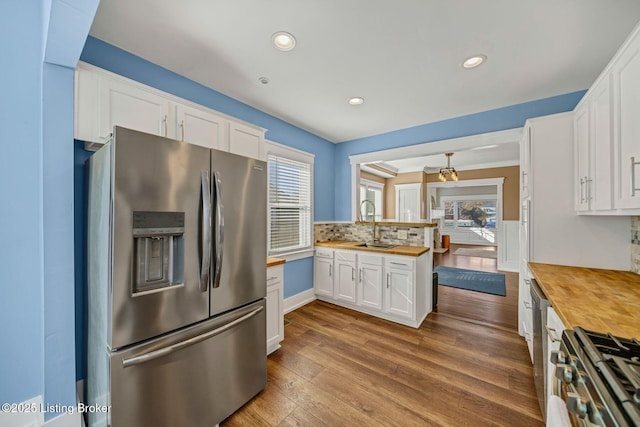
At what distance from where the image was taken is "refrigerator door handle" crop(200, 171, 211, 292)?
1.45 metres

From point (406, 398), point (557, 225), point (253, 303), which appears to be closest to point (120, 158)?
point (253, 303)

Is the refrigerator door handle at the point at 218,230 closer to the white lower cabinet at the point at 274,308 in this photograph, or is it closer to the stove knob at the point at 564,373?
the white lower cabinet at the point at 274,308

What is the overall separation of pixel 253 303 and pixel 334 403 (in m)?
0.93

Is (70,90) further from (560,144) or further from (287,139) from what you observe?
(560,144)

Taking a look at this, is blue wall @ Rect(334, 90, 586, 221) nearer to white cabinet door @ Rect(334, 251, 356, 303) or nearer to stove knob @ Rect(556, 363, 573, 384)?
white cabinet door @ Rect(334, 251, 356, 303)

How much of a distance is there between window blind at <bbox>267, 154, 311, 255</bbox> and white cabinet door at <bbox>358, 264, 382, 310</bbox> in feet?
3.17

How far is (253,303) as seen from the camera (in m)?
1.82

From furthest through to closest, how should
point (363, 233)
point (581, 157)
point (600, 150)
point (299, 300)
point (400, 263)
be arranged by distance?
point (363, 233), point (299, 300), point (400, 263), point (581, 157), point (600, 150)

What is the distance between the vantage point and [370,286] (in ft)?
10.6

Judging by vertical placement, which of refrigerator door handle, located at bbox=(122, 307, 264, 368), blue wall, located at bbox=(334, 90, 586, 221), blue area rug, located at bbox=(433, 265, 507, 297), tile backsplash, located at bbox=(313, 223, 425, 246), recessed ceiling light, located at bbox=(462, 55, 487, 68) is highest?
recessed ceiling light, located at bbox=(462, 55, 487, 68)

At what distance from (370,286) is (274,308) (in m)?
1.42

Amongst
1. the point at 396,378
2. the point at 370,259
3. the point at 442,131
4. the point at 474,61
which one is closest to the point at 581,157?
the point at 474,61

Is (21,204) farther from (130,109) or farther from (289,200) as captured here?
(289,200)

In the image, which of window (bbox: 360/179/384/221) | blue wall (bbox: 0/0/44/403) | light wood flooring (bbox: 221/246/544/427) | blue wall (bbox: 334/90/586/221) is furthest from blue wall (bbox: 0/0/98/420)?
window (bbox: 360/179/384/221)
